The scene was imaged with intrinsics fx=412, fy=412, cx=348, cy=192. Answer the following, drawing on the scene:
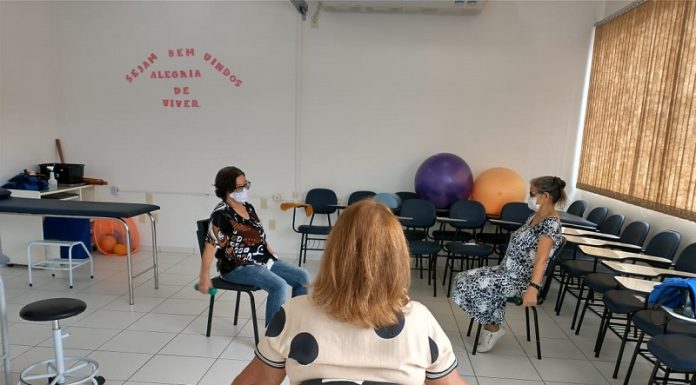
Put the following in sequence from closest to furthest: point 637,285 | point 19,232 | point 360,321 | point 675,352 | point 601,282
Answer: point 360,321, point 675,352, point 637,285, point 601,282, point 19,232

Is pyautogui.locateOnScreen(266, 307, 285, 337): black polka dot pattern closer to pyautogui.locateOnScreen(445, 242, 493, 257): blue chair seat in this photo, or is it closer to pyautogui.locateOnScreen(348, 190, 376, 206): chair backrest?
pyautogui.locateOnScreen(445, 242, 493, 257): blue chair seat

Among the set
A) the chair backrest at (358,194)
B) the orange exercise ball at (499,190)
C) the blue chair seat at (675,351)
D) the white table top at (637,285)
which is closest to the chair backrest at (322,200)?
the chair backrest at (358,194)

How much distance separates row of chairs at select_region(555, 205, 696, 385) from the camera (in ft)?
6.66

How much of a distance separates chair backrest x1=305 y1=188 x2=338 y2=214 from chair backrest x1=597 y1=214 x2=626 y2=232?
110 inches

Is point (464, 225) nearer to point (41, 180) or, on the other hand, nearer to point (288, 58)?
point (288, 58)

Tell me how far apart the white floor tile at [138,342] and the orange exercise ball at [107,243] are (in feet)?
7.64

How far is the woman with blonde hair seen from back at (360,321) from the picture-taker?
1.05 metres

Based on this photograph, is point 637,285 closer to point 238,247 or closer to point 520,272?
point 520,272

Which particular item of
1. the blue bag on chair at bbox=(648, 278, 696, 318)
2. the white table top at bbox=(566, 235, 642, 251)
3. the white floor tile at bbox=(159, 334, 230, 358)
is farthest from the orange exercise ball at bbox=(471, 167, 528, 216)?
the white floor tile at bbox=(159, 334, 230, 358)

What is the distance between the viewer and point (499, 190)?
456cm

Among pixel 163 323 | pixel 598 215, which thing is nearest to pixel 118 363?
pixel 163 323

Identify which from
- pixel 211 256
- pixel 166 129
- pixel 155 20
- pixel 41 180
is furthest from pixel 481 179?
pixel 41 180

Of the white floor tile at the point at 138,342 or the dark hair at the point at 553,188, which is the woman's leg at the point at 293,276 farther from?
the dark hair at the point at 553,188

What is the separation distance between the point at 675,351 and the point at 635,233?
6.24 ft
